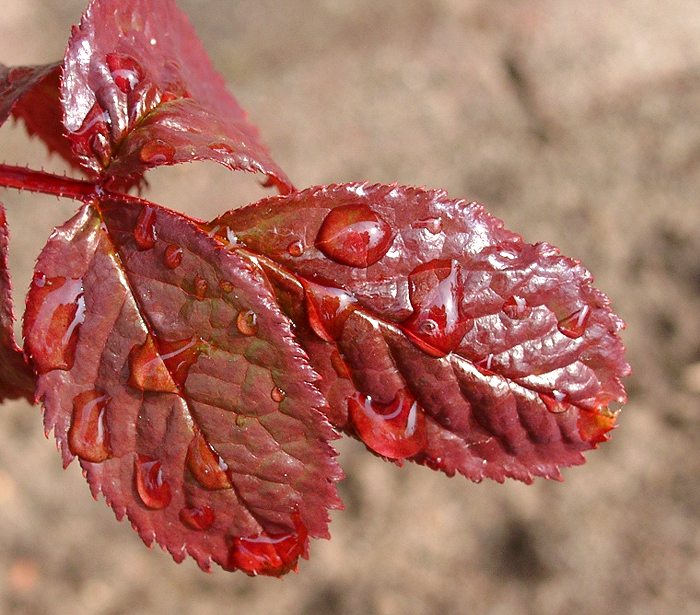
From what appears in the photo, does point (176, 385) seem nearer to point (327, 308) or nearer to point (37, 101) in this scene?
point (327, 308)

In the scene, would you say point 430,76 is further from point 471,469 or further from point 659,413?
point 471,469

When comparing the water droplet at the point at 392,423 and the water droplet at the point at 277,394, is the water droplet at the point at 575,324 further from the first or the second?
the water droplet at the point at 277,394

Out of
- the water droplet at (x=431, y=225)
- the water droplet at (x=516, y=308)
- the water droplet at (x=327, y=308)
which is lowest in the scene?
the water droplet at (x=327, y=308)

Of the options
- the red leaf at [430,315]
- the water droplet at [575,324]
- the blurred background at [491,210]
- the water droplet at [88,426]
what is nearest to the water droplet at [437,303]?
the red leaf at [430,315]

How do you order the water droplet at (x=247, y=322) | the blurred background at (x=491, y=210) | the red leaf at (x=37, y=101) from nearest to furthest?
the water droplet at (x=247, y=322) → the red leaf at (x=37, y=101) → the blurred background at (x=491, y=210)

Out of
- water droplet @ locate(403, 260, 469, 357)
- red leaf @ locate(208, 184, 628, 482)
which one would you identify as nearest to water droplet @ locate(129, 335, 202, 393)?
red leaf @ locate(208, 184, 628, 482)
